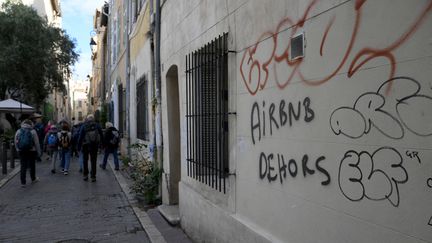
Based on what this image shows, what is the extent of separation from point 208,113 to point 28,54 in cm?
1815

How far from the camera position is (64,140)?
543 inches

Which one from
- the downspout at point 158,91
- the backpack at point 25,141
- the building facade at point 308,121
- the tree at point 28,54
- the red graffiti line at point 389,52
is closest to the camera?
the red graffiti line at point 389,52

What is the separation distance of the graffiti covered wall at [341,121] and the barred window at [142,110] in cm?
799

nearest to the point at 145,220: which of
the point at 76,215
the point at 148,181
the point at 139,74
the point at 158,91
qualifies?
the point at 76,215

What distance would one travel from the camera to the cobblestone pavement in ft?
22.3

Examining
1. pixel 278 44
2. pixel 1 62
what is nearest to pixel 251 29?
pixel 278 44

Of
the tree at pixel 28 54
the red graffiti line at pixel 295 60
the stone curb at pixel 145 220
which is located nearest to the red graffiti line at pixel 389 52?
the red graffiti line at pixel 295 60

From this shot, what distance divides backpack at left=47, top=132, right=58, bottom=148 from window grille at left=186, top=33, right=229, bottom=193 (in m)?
8.23

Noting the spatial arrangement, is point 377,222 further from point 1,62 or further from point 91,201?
point 1,62

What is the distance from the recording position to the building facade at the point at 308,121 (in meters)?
2.47

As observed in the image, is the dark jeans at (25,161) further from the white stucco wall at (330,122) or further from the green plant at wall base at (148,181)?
the white stucco wall at (330,122)

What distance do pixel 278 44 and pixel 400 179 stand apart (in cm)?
171

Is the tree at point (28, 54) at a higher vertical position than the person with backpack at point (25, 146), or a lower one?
higher

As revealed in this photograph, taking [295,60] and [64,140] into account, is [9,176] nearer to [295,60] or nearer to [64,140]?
[64,140]
